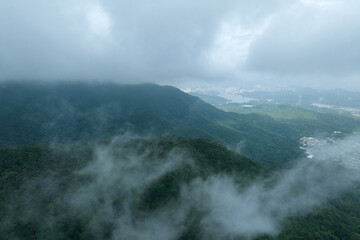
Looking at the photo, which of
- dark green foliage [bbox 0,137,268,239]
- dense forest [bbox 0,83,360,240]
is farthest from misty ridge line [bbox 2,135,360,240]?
dark green foliage [bbox 0,137,268,239]

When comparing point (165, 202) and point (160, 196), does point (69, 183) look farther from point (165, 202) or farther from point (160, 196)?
point (165, 202)

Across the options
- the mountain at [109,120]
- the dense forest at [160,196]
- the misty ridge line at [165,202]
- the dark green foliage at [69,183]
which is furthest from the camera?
the mountain at [109,120]

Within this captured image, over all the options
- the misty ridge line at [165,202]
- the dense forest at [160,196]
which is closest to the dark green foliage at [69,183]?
the dense forest at [160,196]

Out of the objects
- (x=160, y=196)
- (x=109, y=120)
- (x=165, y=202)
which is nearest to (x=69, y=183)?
(x=160, y=196)

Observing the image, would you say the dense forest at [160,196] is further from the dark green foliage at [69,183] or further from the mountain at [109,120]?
the mountain at [109,120]

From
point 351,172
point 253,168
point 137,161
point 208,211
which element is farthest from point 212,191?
point 351,172

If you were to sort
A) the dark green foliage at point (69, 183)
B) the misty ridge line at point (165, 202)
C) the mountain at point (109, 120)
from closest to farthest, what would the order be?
the dark green foliage at point (69, 183), the misty ridge line at point (165, 202), the mountain at point (109, 120)
